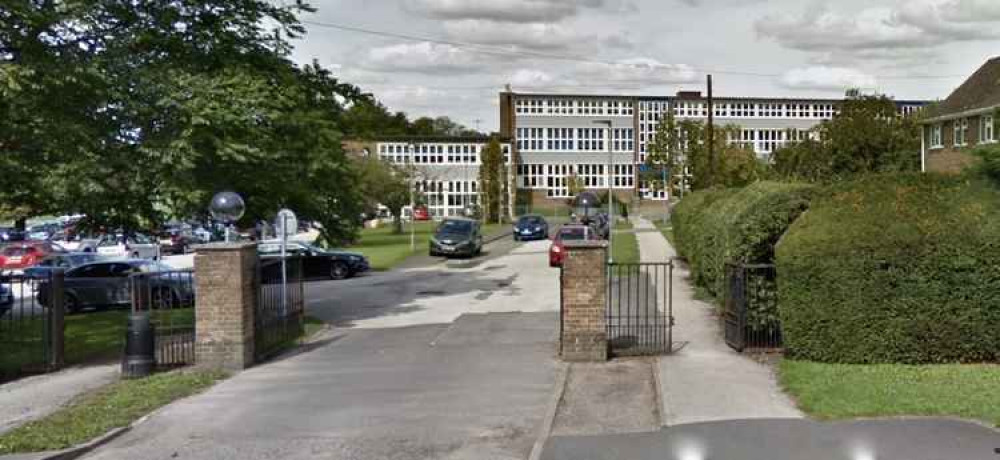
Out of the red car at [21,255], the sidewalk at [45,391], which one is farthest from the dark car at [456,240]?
the sidewalk at [45,391]

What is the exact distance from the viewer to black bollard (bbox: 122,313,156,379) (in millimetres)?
12883

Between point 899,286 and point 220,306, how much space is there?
30.0 ft

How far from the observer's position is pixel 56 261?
32125 millimetres

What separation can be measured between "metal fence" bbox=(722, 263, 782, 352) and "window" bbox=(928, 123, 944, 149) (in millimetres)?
40777

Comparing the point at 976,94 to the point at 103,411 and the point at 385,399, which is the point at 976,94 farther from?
the point at 103,411

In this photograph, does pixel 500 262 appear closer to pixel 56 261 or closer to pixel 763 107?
pixel 56 261

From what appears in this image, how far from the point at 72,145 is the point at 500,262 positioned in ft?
79.6

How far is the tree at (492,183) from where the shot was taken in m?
79.2

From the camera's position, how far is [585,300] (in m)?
12.7

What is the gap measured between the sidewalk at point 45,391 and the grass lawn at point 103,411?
11.2 inches

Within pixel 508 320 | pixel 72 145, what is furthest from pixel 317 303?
pixel 72 145

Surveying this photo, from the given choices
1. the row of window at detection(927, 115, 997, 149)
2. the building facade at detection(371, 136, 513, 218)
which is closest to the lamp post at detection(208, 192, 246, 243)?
the row of window at detection(927, 115, 997, 149)

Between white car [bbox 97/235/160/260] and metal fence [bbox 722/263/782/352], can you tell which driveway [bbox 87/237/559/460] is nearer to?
metal fence [bbox 722/263/782/352]

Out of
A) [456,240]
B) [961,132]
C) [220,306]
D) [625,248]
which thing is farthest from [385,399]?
[961,132]
